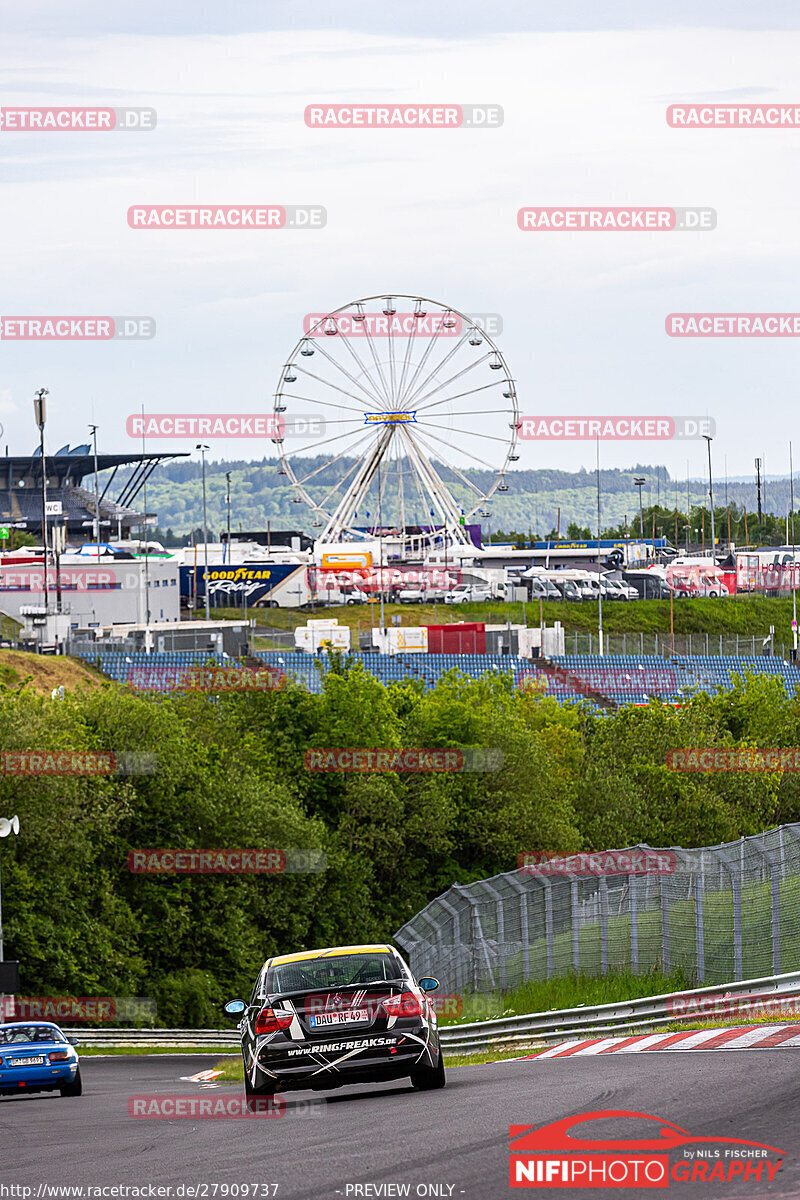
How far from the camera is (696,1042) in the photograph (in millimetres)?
13609

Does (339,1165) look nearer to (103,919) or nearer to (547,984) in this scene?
(547,984)

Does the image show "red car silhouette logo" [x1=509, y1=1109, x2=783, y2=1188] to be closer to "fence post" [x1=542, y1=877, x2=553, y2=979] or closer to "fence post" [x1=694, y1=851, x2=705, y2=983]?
"fence post" [x1=694, y1=851, x2=705, y2=983]

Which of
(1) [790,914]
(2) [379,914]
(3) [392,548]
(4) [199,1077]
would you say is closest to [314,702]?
(2) [379,914]

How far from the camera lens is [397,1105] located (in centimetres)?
1125

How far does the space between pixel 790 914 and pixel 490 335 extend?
82217mm
